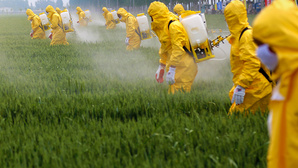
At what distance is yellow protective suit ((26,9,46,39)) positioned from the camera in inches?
893

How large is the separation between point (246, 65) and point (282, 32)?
277 cm

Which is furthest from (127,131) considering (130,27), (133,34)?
(130,27)

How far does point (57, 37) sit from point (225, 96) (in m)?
13.8

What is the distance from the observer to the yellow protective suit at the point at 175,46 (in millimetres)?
6000

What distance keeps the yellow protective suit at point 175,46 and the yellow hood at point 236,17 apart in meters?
1.22

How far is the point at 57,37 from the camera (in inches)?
728

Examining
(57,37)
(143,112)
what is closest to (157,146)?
(143,112)

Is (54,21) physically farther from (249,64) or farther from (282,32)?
(282,32)

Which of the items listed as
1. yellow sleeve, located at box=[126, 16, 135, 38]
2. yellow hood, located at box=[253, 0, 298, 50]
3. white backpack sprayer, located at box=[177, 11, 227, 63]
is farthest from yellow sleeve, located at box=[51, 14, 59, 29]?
yellow hood, located at box=[253, 0, 298, 50]

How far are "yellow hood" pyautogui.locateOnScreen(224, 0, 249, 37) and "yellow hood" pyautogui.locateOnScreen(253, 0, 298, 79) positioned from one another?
309cm

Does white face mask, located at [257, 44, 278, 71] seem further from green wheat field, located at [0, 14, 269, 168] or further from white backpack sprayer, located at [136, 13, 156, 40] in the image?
white backpack sprayer, located at [136, 13, 156, 40]

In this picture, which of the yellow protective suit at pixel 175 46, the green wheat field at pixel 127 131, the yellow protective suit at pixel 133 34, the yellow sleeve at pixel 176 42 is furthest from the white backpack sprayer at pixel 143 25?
the yellow sleeve at pixel 176 42

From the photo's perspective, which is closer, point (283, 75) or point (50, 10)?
point (283, 75)

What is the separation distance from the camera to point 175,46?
6004 mm
